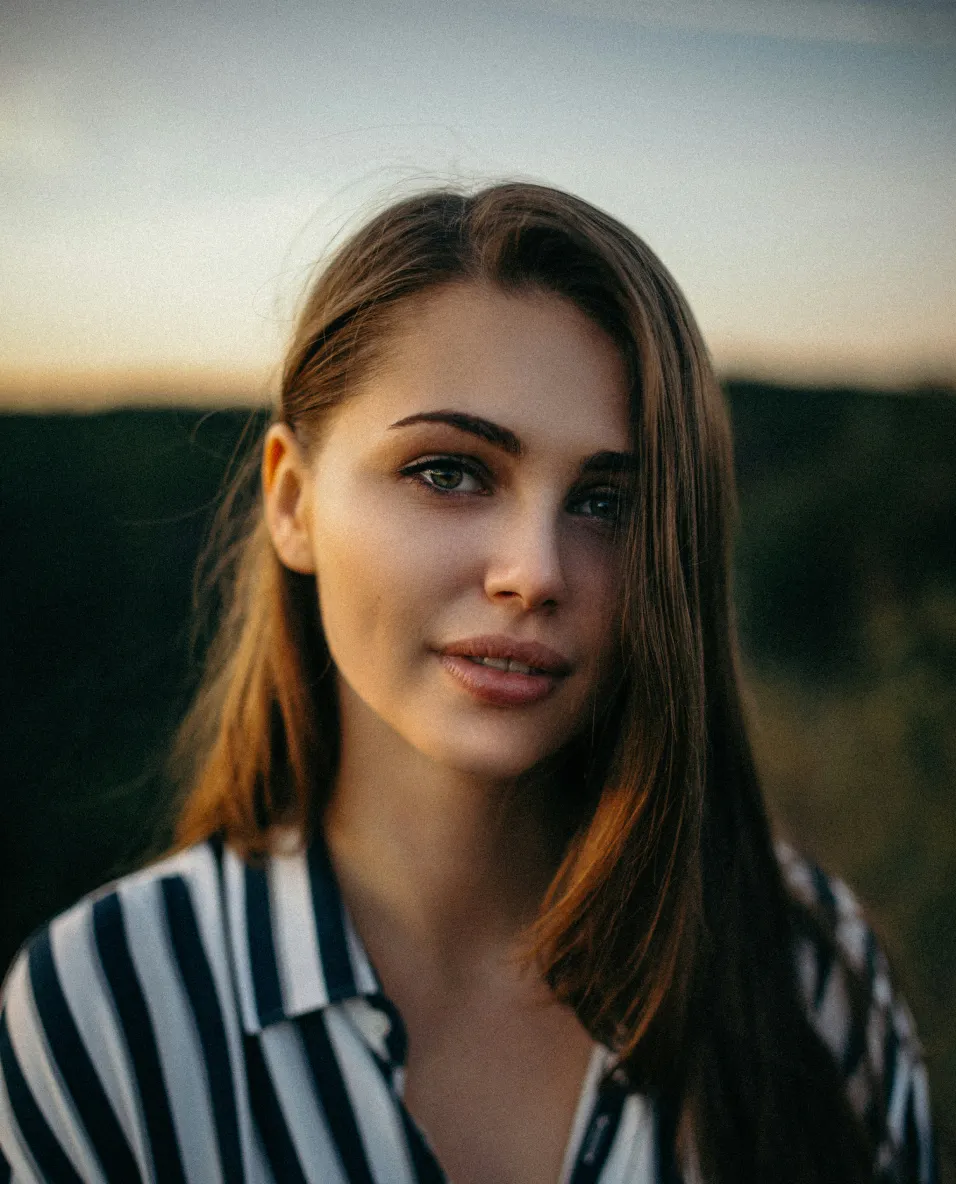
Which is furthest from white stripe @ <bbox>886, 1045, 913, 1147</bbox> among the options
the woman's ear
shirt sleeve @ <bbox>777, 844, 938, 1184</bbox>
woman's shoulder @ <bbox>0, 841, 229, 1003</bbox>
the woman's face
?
the woman's ear

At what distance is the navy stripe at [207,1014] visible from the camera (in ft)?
3.43

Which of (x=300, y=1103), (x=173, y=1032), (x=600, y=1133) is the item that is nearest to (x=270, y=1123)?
(x=300, y=1103)

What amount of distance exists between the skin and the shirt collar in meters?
0.05

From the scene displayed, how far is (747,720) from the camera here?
1.33 meters

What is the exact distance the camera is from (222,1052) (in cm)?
108

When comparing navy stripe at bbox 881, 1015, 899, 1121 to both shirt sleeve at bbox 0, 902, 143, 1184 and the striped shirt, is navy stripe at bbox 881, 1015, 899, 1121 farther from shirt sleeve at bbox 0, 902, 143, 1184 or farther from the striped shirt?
shirt sleeve at bbox 0, 902, 143, 1184

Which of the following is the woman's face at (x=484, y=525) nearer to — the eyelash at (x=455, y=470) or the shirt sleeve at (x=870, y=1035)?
the eyelash at (x=455, y=470)

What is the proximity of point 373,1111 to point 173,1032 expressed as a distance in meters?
0.23

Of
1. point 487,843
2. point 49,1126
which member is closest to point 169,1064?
point 49,1126

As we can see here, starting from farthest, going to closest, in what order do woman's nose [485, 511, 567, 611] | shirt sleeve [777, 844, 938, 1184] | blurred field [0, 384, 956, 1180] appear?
blurred field [0, 384, 956, 1180]
shirt sleeve [777, 844, 938, 1184]
woman's nose [485, 511, 567, 611]

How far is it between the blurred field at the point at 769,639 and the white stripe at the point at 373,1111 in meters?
0.68

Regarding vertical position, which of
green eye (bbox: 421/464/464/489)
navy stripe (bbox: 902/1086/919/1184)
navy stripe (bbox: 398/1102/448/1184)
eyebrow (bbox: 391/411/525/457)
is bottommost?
navy stripe (bbox: 902/1086/919/1184)

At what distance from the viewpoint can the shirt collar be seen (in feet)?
3.64

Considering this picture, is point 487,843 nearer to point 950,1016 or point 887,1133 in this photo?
point 887,1133
